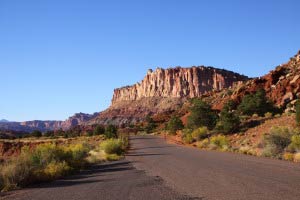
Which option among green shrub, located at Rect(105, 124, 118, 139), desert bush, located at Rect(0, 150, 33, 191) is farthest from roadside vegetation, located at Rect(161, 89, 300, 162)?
green shrub, located at Rect(105, 124, 118, 139)

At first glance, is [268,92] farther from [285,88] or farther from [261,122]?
[261,122]

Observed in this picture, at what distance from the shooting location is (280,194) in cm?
1085

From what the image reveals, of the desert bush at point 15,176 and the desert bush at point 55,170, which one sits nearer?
the desert bush at point 15,176

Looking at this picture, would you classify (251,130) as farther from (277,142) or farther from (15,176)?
(15,176)

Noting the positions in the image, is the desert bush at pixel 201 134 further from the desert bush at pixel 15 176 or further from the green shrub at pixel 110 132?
the desert bush at pixel 15 176

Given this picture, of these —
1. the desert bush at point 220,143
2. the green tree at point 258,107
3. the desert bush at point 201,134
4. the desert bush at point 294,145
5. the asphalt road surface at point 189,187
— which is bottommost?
the asphalt road surface at point 189,187

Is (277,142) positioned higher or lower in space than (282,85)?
lower

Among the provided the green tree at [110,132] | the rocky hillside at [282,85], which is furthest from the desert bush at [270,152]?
the green tree at [110,132]

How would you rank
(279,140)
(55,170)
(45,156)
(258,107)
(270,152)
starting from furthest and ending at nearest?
(258,107) → (279,140) → (270,152) → (45,156) → (55,170)

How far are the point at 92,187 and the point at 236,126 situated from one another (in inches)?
1294

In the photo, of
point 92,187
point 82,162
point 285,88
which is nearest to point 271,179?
point 92,187

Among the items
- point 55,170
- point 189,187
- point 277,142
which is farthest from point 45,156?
point 277,142

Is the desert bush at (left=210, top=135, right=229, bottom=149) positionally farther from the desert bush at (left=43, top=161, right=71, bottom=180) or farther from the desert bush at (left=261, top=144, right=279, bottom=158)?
the desert bush at (left=43, top=161, right=71, bottom=180)

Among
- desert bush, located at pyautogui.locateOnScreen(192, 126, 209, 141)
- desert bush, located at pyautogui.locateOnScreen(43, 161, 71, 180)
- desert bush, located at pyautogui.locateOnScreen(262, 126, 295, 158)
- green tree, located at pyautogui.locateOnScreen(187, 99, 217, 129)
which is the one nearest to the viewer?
desert bush, located at pyautogui.locateOnScreen(43, 161, 71, 180)
